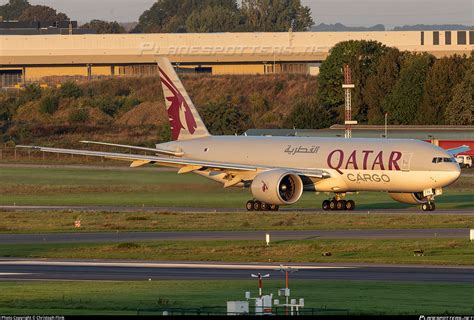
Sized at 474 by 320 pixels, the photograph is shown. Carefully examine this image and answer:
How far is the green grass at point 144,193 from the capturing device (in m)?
81.3

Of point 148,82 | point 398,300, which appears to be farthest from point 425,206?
point 148,82

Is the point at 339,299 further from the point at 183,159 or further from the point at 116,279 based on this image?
the point at 183,159

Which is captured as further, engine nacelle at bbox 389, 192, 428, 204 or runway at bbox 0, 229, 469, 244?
engine nacelle at bbox 389, 192, 428, 204

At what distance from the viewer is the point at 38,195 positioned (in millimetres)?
88000

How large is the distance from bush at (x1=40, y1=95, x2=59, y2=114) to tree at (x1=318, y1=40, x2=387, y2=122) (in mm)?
A: 38351

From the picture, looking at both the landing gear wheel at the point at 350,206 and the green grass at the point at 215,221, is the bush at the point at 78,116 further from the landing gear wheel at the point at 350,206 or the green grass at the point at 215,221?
the landing gear wheel at the point at 350,206

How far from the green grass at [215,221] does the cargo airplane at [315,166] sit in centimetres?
221

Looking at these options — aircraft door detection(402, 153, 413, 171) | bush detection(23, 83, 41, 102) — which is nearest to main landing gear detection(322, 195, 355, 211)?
aircraft door detection(402, 153, 413, 171)

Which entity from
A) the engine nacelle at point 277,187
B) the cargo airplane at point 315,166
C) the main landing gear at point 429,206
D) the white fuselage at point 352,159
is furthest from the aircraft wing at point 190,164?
the main landing gear at point 429,206

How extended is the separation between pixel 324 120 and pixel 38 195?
2516 inches

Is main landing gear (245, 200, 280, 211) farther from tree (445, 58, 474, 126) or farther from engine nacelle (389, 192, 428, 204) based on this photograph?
tree (445, 58, 474, 126)

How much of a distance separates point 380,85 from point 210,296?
117 m

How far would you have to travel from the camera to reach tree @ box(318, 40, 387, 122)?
15338 cm

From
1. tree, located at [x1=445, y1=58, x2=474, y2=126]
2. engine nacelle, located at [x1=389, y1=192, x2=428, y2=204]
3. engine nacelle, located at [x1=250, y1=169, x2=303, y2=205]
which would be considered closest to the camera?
engine nacelle, located at [x1=250, y1=169, x2=303, y2=205]
